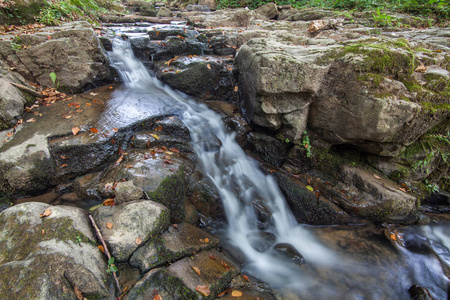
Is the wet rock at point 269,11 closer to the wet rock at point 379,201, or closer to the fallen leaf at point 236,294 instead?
the wet rock at point 379,201

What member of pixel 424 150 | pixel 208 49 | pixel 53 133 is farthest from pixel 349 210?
pixel 208 49

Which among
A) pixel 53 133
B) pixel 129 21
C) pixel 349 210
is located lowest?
pixel 349 210

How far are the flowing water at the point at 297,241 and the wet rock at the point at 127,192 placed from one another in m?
1.69

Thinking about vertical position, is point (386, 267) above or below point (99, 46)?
below

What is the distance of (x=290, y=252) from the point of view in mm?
4199

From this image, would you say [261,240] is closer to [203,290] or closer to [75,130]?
[203,290]

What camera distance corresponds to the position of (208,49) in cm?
802

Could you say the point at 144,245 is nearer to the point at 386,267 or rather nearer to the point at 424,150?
the point at 386,267

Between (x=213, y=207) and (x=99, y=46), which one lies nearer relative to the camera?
(x=213, y=207)

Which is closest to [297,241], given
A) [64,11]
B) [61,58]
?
[61,58]

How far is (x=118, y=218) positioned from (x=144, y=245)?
574 mm

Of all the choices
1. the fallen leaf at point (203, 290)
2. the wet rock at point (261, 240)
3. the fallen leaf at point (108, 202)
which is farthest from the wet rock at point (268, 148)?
the fallen leaf at point (108, 202)

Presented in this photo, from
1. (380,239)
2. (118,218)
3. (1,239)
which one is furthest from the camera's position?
(380,239)

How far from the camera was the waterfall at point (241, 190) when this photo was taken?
13.4ft
